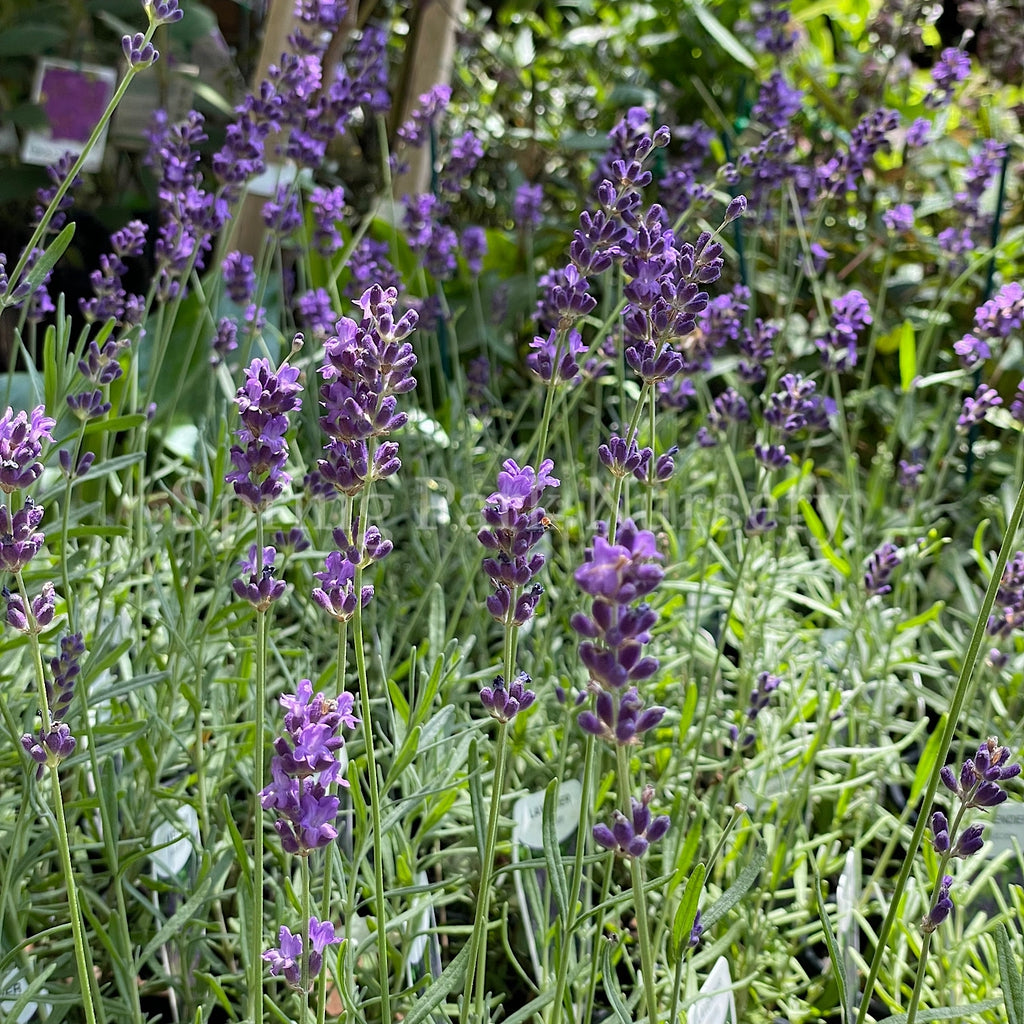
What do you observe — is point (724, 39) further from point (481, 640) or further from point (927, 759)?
point (927, 759)

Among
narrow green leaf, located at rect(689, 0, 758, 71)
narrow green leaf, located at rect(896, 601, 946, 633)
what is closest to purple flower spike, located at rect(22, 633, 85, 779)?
narrow green leaf, located at rect(896, 601, 946, 633)

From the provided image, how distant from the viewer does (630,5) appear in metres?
3.72

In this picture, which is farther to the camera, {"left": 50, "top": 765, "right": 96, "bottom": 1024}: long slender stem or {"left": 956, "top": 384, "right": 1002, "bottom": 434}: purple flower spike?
{"left": 956, "top": 384, "right": 1002, "bottom": 434}: purple flower spike

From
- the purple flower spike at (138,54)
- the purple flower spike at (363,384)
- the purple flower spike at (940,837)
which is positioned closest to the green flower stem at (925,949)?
the purple flower spike at (940,837)

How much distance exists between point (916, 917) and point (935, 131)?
225 centimetres

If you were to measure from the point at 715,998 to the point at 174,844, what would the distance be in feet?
1.81

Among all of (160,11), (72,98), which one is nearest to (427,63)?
(72,98)

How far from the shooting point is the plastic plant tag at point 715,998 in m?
0.81

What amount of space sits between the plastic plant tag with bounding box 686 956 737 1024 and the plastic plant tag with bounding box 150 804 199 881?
478 mm

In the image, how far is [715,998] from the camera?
836 mm

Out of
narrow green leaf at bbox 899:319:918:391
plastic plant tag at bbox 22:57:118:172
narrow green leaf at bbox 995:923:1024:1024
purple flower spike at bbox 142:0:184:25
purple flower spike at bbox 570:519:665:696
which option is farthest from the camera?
plastic plant tag at bbox 22:57:118:172

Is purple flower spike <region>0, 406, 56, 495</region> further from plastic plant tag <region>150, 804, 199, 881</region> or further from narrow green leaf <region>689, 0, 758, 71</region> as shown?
narrow green leaf <region>689, 0, 758, 71</region>

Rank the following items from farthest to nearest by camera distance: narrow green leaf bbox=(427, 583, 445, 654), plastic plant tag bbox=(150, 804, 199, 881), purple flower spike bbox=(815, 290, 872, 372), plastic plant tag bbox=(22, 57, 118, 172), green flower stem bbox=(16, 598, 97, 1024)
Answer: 1. plastic plant tag bbox=(22, 57, 118, 172)
2. purple flower spike bbox=(815, 290, 872, 372)
3. narrow green leaf bbox=(427, 583, 445, 654)
4. plastic plant tag bbox=(150, 804, 199, 881)
5. green flower stem bbox=(16, 598, 97, 1024)

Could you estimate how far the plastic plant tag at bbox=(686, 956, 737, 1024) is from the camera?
0.81m
